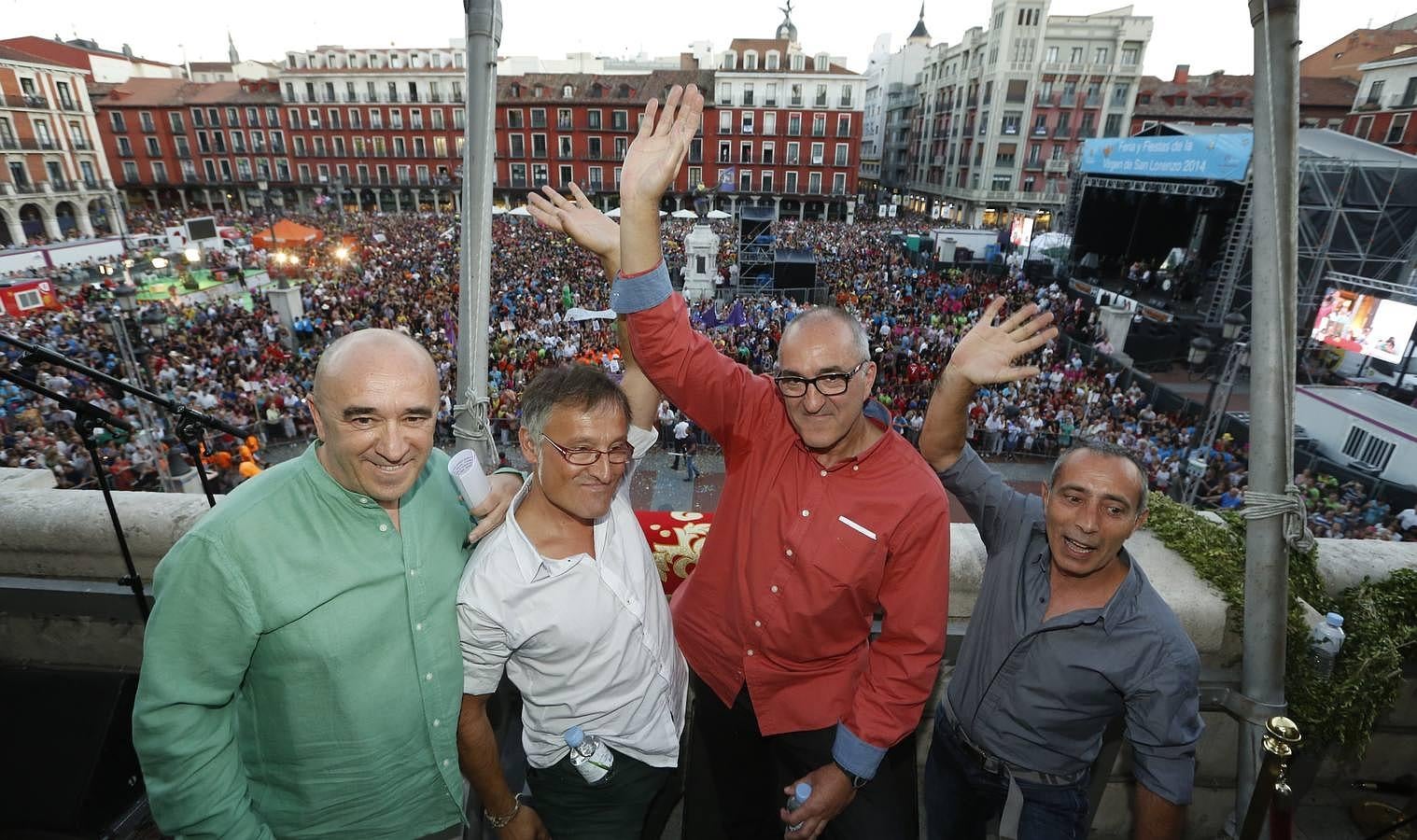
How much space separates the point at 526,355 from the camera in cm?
1456

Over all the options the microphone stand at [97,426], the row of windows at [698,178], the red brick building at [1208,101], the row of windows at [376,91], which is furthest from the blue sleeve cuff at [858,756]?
the red brick building at [1208,101]

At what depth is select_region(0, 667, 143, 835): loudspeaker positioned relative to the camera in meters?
2.11

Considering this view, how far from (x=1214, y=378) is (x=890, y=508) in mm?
10731

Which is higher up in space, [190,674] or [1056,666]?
[190,674]

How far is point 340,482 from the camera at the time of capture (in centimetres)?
157

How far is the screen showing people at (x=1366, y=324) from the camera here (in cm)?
1520

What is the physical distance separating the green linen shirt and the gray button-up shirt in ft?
5.28

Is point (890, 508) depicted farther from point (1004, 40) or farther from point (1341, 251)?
point (1004, 40)

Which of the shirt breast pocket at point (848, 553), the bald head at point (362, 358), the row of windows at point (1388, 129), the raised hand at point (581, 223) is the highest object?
the row of windows at point (1388, 129)

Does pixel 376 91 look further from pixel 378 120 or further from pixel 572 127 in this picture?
pixel 572 127

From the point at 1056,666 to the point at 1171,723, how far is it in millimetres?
304

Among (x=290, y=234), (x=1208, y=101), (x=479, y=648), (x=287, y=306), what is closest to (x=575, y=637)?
(x=479, y=648)

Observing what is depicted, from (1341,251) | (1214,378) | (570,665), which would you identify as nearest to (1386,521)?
(1214,378)

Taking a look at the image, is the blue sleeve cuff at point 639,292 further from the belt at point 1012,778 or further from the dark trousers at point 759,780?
the belt at point 1012,778
